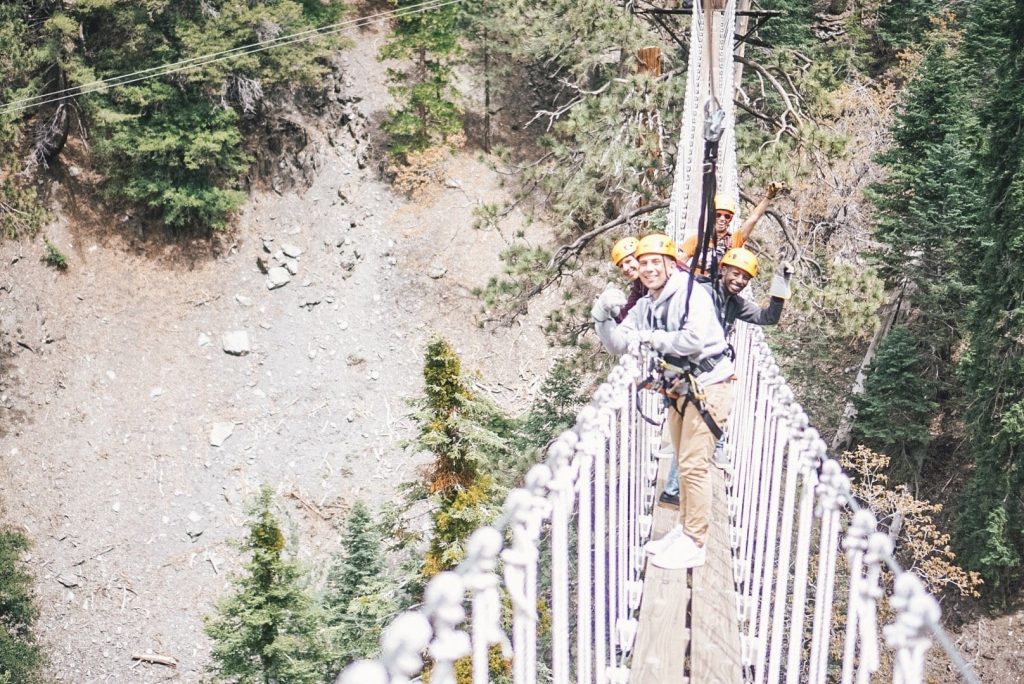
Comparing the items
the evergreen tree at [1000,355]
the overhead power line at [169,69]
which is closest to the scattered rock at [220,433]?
the overhead power line at [169,69]

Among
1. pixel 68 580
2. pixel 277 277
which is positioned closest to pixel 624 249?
pixel 68 580

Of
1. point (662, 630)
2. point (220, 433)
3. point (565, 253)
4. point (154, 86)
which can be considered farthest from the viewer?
point (154, 86)

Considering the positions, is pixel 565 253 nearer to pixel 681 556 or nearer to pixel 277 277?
pixel 681 556

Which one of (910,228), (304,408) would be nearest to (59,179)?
(304,408)

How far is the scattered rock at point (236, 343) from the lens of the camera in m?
15.0

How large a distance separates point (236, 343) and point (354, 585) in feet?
19.5

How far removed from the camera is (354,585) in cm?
1102

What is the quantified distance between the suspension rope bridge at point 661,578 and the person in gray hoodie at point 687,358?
0.10 metres

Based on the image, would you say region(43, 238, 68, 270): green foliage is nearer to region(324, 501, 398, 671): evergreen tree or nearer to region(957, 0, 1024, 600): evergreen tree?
region(324, 501, 398, 671): evergreen tree

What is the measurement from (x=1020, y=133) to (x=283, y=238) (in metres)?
12.8

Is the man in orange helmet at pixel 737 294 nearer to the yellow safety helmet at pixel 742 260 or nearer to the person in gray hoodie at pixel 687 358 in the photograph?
the yellow safety helmet at pixel 742 260

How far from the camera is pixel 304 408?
14562 millimetres

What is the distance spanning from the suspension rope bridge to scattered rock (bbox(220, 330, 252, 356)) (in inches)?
488

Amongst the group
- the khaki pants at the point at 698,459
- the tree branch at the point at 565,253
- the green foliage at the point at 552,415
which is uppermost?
the khaki pants at the point at 698,459
